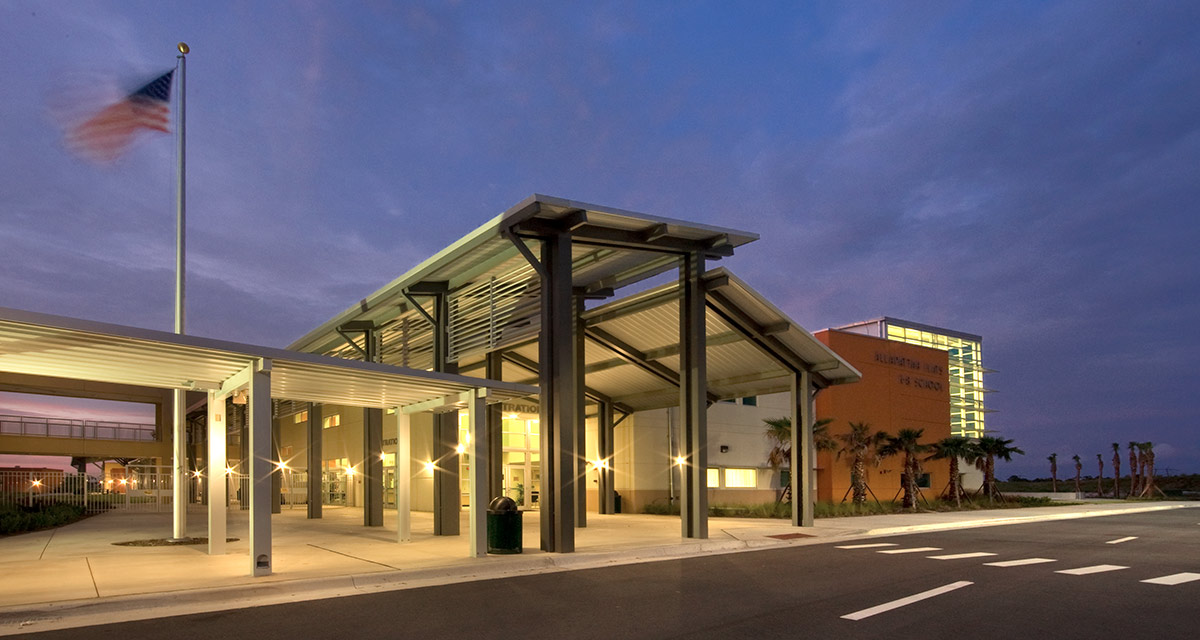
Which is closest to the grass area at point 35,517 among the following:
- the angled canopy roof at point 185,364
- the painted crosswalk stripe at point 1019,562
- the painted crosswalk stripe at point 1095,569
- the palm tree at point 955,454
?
the angled canopy roof at point 185,364

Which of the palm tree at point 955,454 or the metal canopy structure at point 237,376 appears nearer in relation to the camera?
the metal canopy structure at point 237,376

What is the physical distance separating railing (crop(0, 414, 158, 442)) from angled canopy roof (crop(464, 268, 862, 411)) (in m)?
30.2

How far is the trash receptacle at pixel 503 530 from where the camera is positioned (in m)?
16.3

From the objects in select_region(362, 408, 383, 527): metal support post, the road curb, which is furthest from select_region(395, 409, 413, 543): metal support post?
the road curb

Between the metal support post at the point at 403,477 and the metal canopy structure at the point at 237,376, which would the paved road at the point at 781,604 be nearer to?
the metal canopy structure at the point at 237,376

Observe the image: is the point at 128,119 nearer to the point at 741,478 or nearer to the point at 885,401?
the point at 741,478

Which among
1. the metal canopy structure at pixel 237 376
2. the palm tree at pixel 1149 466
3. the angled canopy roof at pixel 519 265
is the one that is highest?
the angled canopy roof at pixel 519 265

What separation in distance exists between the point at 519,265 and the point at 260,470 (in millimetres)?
8423

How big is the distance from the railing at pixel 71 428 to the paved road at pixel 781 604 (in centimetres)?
4306

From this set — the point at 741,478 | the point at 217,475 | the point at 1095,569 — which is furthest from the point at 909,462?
the point at 217,475

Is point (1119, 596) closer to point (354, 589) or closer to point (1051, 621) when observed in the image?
point (1051, 621)

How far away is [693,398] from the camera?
1958 cm

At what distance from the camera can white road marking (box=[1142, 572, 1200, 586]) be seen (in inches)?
486

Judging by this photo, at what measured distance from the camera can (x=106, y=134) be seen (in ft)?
60.7
